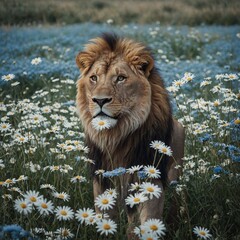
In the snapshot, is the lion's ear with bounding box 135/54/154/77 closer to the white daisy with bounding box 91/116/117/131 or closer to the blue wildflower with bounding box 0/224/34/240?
the white daisy with bounding box 91/116/117/131

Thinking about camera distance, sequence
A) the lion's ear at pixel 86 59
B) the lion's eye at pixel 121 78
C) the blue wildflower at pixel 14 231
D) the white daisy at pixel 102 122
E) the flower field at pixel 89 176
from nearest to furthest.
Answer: the blue wildflower at pixel 14 231
the flower field at pixel 89 176
the white daisy at pixel 102 122
the lion's eye at pixel 121 78
the lion's ear at pixel 86 59

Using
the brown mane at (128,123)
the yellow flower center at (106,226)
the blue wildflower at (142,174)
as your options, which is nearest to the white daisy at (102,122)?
the brown mane at (128,123)

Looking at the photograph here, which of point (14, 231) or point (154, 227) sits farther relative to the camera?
point (154, 227)

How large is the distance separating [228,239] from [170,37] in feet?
31.2

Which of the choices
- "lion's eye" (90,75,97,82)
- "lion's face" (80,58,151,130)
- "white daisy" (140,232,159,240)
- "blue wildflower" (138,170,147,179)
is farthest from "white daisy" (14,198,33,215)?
"lion's eye" (90,75,97,82)

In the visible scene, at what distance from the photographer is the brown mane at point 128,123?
10.4 ft

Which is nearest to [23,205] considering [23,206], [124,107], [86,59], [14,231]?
[23,206]

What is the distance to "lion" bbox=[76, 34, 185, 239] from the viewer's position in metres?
3.03

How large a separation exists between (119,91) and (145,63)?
13.0 inches

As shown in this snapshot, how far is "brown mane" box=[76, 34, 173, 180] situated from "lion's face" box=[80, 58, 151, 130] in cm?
5

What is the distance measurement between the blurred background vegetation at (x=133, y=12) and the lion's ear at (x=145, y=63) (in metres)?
8.61

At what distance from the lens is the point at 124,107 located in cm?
305

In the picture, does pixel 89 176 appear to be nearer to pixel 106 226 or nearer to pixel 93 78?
pixel 93 78

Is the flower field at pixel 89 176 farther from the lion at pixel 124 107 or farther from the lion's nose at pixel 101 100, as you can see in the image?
the lion's nose at pixel 101 100
